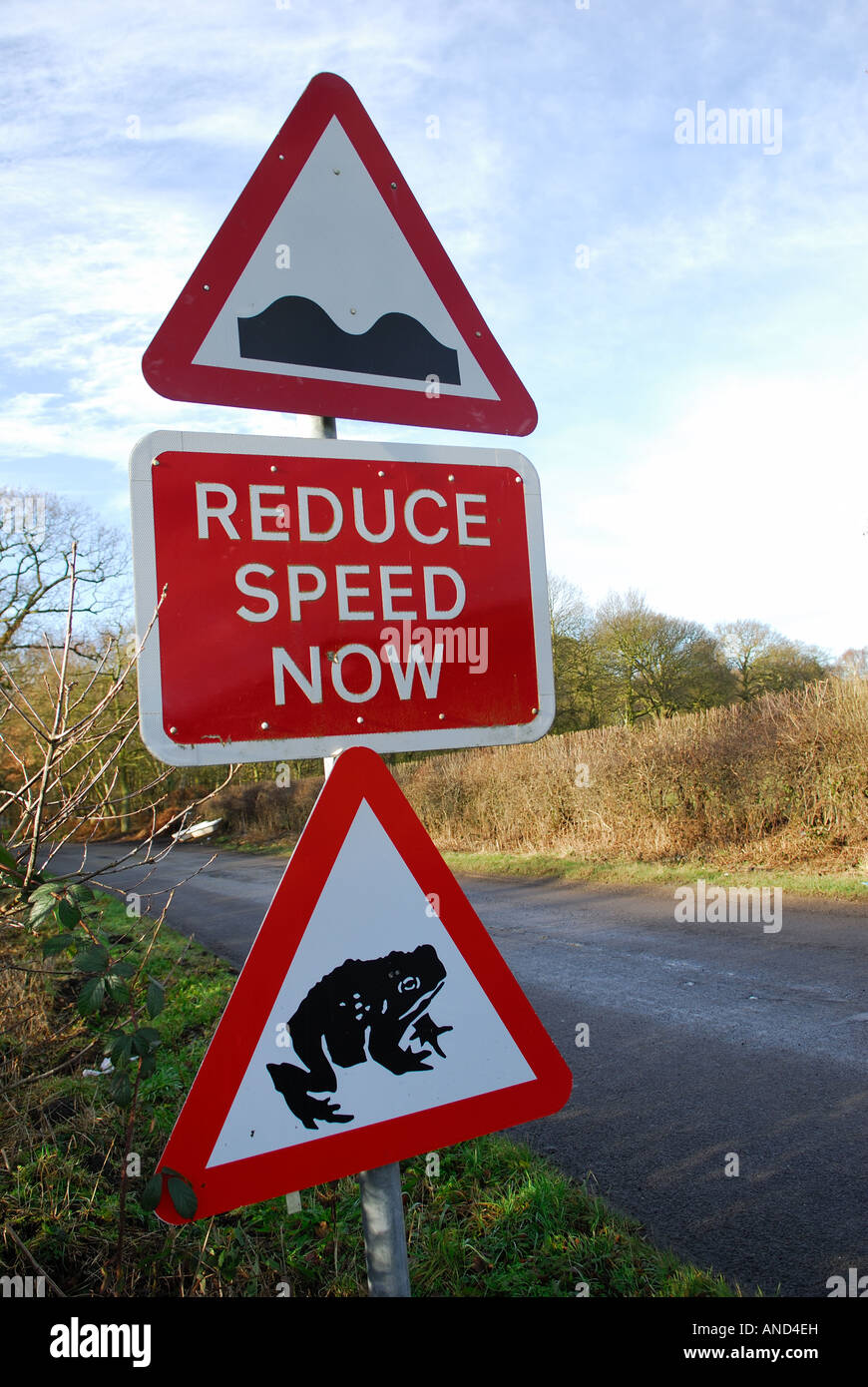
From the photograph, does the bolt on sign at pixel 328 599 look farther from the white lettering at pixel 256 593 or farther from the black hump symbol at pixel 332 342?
the black hump symbol at pixel 332 342

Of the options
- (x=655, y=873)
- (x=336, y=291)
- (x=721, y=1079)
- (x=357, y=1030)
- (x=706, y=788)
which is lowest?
(x=721, y=1079)

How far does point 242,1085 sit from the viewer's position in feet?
4.63

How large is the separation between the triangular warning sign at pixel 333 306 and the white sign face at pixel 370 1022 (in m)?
0.86

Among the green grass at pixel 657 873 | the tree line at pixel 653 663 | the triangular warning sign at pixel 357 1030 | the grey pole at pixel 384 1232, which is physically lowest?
the green grass at pixel 657 873

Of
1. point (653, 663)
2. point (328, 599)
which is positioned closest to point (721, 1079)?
point (328, 599)

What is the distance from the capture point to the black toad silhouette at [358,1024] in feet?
4.71

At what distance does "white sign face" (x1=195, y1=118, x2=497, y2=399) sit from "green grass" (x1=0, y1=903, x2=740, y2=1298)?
2.03 m

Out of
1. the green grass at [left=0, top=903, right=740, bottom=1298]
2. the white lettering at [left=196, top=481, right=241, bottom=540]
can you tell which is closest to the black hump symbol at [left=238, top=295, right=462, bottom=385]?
the white lettering at [left=196, top=481, right=241, bottom=540]

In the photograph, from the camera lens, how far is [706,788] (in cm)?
1197

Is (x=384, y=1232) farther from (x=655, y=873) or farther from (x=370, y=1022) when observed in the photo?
(x=655, y=873)

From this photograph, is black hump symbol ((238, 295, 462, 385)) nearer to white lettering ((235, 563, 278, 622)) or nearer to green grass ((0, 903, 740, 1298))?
white lettering ((235, 563, 278, 622))

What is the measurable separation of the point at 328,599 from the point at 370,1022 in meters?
0.74

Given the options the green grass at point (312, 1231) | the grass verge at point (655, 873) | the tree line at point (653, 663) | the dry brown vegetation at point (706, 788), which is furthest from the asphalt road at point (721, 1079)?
the tree line at point (653, 663)

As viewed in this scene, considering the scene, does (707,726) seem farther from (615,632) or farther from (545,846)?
(615,632)
